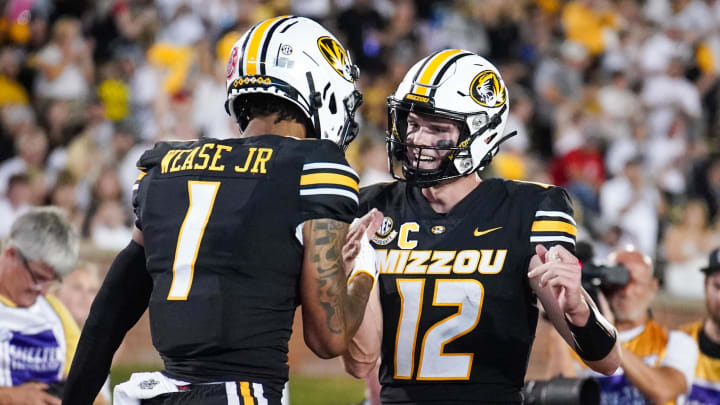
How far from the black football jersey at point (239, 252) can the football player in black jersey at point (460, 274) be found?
720 mm

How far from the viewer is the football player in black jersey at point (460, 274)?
12.2 ft

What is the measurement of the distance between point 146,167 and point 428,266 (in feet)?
3.81

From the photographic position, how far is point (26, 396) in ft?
16.6

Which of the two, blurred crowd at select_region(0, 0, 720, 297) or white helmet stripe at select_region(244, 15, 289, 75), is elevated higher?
blurred crowd at select_region(0, 0, 720, 297)

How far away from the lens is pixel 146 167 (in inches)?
128

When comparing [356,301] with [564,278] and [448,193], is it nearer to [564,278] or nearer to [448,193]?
[564,278]

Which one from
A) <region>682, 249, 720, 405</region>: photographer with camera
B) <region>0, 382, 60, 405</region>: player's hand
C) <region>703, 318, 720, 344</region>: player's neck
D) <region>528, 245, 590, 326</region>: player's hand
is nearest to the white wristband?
<region>528, 245, 590, 326</region>: player's hand

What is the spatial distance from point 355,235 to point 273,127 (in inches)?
17.2

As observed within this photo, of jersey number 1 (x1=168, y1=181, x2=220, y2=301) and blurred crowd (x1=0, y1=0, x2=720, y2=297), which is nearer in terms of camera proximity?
jersey number 1 (x1=168, y1=181, x2=220, y2=301)

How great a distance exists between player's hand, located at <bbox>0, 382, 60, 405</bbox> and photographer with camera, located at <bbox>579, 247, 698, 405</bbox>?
297cm

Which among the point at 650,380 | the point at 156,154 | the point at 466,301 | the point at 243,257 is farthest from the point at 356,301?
the point at 650,380

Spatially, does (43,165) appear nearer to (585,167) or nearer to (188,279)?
(585,167)

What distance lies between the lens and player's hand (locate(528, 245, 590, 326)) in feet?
11.2

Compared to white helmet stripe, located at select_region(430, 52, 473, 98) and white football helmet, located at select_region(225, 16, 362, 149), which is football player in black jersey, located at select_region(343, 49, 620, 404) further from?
white football helmet, located at select_region(225, 16, 362, 149)
